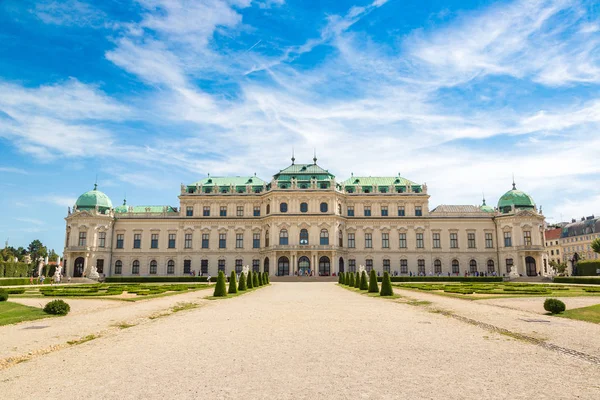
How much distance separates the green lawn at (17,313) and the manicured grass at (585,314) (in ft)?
62.1

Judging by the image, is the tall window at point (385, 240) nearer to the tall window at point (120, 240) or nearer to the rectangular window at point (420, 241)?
the rectangular window at point (420, 241)

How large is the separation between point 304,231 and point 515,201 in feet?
101

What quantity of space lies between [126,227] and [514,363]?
6671 centimetres

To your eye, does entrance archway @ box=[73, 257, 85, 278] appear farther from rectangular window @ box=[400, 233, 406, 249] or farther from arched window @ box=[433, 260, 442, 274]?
arched window @ box=[433, 260, 442, 274]

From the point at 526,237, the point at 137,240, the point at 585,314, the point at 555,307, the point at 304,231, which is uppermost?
the point at 304,231

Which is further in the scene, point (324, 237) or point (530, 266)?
point (324, 237)

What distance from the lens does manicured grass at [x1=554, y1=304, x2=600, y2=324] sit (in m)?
15.4

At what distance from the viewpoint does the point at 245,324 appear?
1474 cm

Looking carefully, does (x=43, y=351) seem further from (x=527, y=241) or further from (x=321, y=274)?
(x=527, y=241)

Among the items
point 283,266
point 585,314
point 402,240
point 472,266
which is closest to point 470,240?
point 472,266

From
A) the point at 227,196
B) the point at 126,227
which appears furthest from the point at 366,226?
the point at 126,227

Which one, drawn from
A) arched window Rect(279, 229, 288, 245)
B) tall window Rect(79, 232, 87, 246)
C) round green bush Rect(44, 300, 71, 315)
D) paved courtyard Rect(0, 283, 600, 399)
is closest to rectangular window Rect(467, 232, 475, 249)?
arched window Rect(279, 229, 288, 245)

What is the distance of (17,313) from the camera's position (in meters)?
17.2

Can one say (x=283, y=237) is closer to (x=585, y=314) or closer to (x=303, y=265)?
(x=303, y=265)
